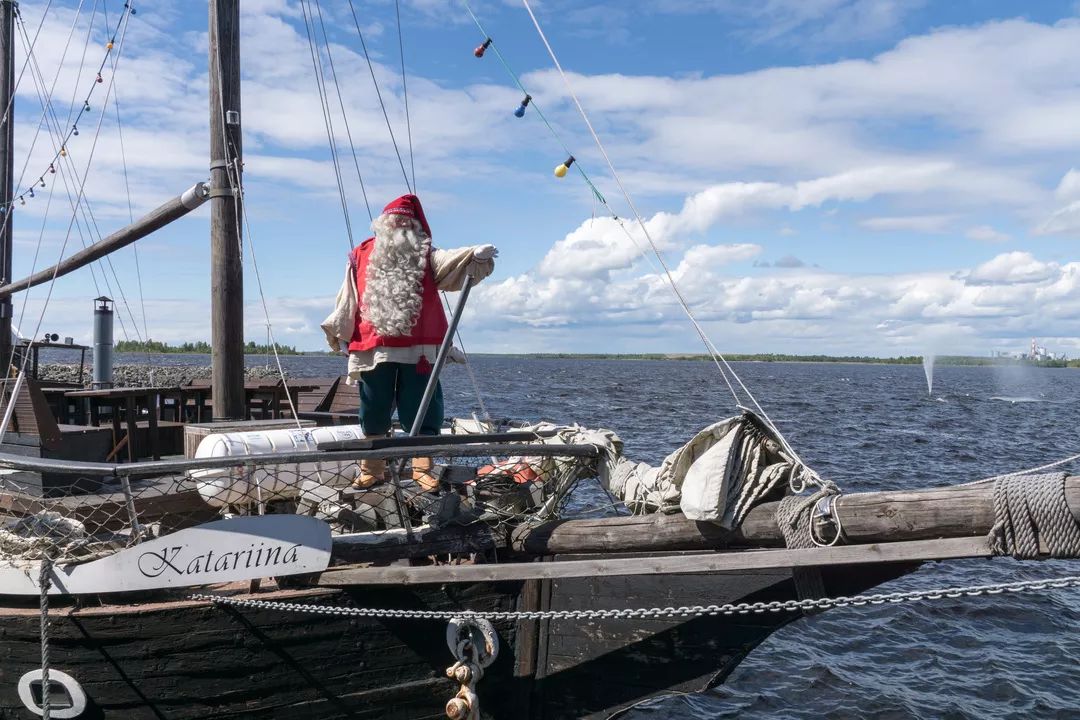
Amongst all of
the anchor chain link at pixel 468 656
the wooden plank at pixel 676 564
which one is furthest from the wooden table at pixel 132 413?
the anchor chain link at pixel 468 656

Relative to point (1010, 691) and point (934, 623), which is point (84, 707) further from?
point (934, 623)

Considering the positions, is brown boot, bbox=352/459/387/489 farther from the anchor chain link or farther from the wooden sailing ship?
the anchor chain link

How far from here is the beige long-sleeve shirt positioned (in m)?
5.68

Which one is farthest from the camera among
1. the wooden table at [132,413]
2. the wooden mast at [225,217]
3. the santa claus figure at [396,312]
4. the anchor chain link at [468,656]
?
the wooden table at [132,413]

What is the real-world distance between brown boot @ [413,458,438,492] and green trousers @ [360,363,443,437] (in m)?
0.22

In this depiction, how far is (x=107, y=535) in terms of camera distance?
5297mm

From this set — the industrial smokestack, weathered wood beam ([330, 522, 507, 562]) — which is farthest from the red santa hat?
A: the industrial smokestack

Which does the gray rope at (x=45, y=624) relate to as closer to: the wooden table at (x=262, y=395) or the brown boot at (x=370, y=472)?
the brown boot at (x=370, y=472)

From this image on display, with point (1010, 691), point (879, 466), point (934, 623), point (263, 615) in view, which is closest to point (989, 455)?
point (879, 466)

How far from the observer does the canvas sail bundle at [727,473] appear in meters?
4.32

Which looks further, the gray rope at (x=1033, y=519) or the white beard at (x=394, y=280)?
the white beard at (x=394, y=280)

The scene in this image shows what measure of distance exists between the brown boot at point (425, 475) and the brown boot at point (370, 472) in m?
0.21

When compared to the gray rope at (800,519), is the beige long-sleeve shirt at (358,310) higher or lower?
higher

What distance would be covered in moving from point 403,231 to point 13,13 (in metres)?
11.1
